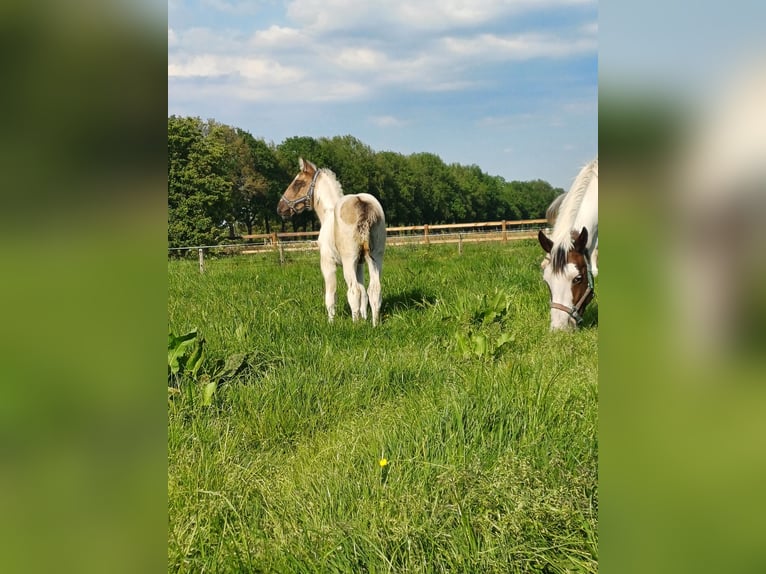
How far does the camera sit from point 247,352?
4.66 m

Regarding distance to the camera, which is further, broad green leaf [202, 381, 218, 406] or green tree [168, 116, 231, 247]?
green tree [168, 116, 231, 247]

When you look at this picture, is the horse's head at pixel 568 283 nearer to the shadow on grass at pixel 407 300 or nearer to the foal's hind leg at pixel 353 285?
the shadow on grass at pixel 407 300

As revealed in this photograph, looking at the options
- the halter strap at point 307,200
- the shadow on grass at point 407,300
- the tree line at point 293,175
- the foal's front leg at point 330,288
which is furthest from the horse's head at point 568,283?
the tree line at point 293,175

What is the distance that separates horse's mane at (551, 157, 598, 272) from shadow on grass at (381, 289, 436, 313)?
2.13m

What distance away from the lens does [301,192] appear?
27.4 ft

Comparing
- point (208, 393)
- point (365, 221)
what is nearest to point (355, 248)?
point (365, 221)

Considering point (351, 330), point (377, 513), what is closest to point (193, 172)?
point (351, 330)

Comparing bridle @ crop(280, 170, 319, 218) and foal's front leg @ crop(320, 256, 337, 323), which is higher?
bridle @ crop(280, 170, 319, 218)

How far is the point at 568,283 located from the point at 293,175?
154 ft

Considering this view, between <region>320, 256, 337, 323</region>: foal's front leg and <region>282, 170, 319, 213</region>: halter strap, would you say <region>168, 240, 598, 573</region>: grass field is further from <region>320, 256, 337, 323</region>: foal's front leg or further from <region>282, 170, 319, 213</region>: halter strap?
<region>282, 170, 319, 213</region>: halter strap

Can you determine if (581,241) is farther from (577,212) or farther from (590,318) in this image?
(590,318)

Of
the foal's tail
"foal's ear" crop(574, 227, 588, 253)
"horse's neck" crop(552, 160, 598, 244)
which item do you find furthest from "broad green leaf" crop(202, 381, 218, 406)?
"horse's neck" crop(552, 160, 598, 244)

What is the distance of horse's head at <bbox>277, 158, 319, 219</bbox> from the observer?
324 inches
